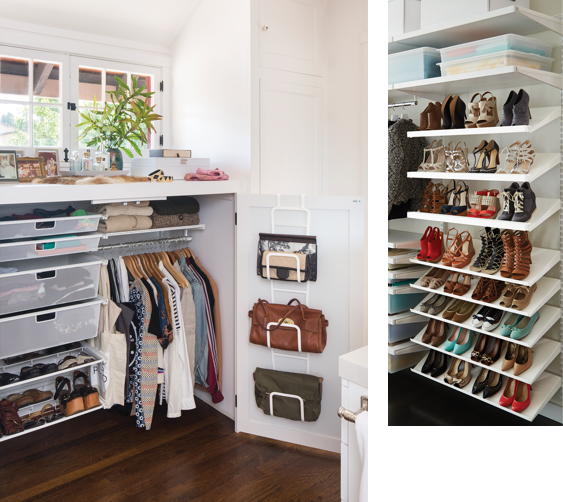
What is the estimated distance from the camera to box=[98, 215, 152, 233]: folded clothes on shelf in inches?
82.5

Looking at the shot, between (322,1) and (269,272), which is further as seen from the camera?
(322,1)

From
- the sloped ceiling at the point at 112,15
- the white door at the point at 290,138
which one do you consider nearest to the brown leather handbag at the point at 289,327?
the white door at the point at 290,138

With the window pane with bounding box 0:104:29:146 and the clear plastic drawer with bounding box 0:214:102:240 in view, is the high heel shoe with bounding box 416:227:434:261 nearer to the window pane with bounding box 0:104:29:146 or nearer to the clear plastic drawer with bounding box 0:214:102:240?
the clear plastic drawer with bounding box 0:214:102:240

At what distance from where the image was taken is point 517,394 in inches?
10.2

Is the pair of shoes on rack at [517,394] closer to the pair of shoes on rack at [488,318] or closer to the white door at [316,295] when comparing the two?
the pair of shoes on rack at [488,318]

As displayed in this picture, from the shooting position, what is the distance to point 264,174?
236 centimetres

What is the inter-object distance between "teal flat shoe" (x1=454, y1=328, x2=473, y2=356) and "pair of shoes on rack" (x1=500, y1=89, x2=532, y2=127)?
0.12 meters

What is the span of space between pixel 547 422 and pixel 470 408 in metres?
0.04

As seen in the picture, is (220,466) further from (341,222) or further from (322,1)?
(322,1)

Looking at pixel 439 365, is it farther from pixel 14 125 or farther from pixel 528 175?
pixel 14 125

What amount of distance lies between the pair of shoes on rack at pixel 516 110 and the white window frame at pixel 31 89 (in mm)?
2480

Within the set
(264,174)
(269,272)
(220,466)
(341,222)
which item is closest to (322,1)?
(264,174)

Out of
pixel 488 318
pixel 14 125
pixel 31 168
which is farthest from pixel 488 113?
pixel 14 125

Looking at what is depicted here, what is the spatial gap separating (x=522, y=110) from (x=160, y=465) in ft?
6.94
